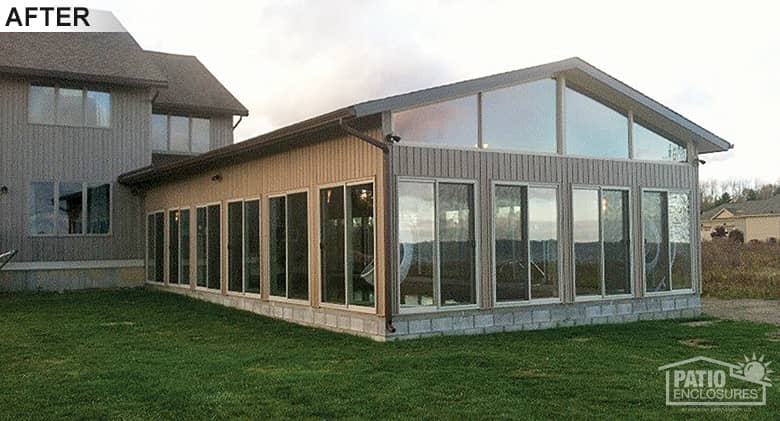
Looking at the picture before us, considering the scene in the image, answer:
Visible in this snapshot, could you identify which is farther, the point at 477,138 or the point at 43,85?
the point at 43,85

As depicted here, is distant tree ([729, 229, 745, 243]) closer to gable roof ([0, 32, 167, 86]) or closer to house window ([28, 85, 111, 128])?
gable roof ([0, 32, 167, 86])

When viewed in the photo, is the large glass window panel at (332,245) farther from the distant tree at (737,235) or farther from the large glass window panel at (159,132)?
the distant tree at (737,235)

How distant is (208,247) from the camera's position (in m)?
13.8

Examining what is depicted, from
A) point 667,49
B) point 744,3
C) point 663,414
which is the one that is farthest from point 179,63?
point 663,414

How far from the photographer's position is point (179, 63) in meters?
21.7

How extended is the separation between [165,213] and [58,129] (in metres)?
3.32

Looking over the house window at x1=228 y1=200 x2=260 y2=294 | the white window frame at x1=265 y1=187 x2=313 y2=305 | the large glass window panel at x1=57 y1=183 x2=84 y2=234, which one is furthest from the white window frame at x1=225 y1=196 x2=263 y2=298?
the large glass window panel at x1=57 y1=183 x2=84 y2=234

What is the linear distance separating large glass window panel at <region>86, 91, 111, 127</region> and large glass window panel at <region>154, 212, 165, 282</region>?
268 cm

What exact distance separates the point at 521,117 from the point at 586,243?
2096 millimetres

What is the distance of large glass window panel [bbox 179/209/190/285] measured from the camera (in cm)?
1474

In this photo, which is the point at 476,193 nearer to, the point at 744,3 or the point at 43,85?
the point at 744,3

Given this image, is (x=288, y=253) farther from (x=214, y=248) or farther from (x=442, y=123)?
(x=442, y=123)


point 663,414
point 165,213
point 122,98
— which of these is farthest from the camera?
point 122,98

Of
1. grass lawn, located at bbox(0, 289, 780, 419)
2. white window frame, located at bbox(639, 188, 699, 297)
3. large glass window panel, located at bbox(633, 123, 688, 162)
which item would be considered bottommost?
grass lawn, located at bbox(0, 289, 780, 419)
